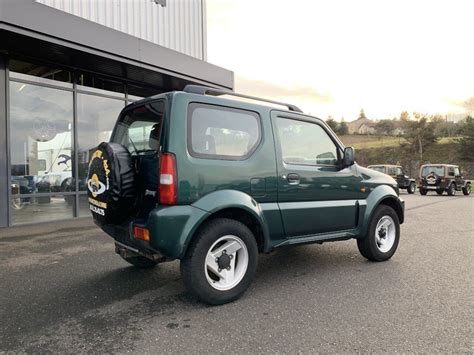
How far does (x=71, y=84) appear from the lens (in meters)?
9.29

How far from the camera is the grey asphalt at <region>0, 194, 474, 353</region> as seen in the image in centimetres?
277

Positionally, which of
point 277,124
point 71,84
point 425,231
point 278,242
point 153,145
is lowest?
point 425,231

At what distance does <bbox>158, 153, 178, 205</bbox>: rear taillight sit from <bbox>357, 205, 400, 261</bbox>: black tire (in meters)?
2.79

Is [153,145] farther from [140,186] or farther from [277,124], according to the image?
[277,124]

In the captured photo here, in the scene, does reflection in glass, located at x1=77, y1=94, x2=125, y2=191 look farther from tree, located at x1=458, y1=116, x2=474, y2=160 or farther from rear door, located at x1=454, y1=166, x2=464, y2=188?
tree, located at x1=458, y1=116, x2=474, y2=160

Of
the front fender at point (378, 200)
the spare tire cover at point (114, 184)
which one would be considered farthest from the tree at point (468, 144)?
A: the spare tire cover at point (114, 184)

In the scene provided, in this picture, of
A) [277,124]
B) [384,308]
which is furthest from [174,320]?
[277,124]

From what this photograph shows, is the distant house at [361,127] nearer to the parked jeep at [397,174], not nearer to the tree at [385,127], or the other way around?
the tree at [385,127]

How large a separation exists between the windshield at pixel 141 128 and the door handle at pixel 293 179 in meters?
1.43

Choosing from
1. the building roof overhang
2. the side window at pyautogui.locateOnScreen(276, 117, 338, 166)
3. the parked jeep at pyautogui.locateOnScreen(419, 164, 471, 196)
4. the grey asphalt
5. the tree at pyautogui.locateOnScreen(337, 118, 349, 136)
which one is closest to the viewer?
the grey asphalt

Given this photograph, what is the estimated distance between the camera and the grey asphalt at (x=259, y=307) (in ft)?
9.08

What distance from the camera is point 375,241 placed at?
486 cm

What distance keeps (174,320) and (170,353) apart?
0.56 metres

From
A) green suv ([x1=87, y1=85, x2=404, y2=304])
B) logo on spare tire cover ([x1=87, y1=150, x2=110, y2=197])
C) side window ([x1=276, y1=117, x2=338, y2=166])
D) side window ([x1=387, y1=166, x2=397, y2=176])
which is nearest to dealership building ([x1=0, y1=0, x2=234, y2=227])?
green suv ([x1=87, y1=85, x2=404, y2=304])
